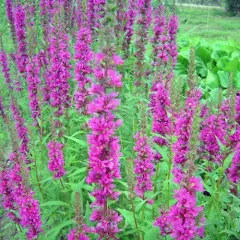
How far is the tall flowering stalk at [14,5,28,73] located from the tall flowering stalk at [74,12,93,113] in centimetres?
157

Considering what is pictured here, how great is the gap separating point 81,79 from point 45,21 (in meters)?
1.94

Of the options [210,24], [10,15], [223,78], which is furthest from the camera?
[210,24]

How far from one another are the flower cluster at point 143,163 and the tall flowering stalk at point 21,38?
308 centimetres

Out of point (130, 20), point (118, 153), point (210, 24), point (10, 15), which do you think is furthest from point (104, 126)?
point (210, 24)

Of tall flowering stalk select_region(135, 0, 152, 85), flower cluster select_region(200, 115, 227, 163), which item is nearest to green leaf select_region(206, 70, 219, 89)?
tall flowering stalk select_region(135, 0, 152, 85)

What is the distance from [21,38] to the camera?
5566mm

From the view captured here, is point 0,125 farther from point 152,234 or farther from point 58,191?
point 152,234

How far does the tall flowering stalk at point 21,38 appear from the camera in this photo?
5.45 metres

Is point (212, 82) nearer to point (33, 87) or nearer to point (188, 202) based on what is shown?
point (33, 87)

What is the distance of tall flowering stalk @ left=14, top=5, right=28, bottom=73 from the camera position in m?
5.45

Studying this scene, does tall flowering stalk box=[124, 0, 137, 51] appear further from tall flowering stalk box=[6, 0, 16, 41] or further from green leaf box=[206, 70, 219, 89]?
green leaf box=[206, 70, 219, 89]

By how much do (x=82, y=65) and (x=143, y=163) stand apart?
1.59 meters

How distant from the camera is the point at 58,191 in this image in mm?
3729

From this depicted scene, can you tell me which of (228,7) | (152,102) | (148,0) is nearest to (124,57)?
(148,0)
